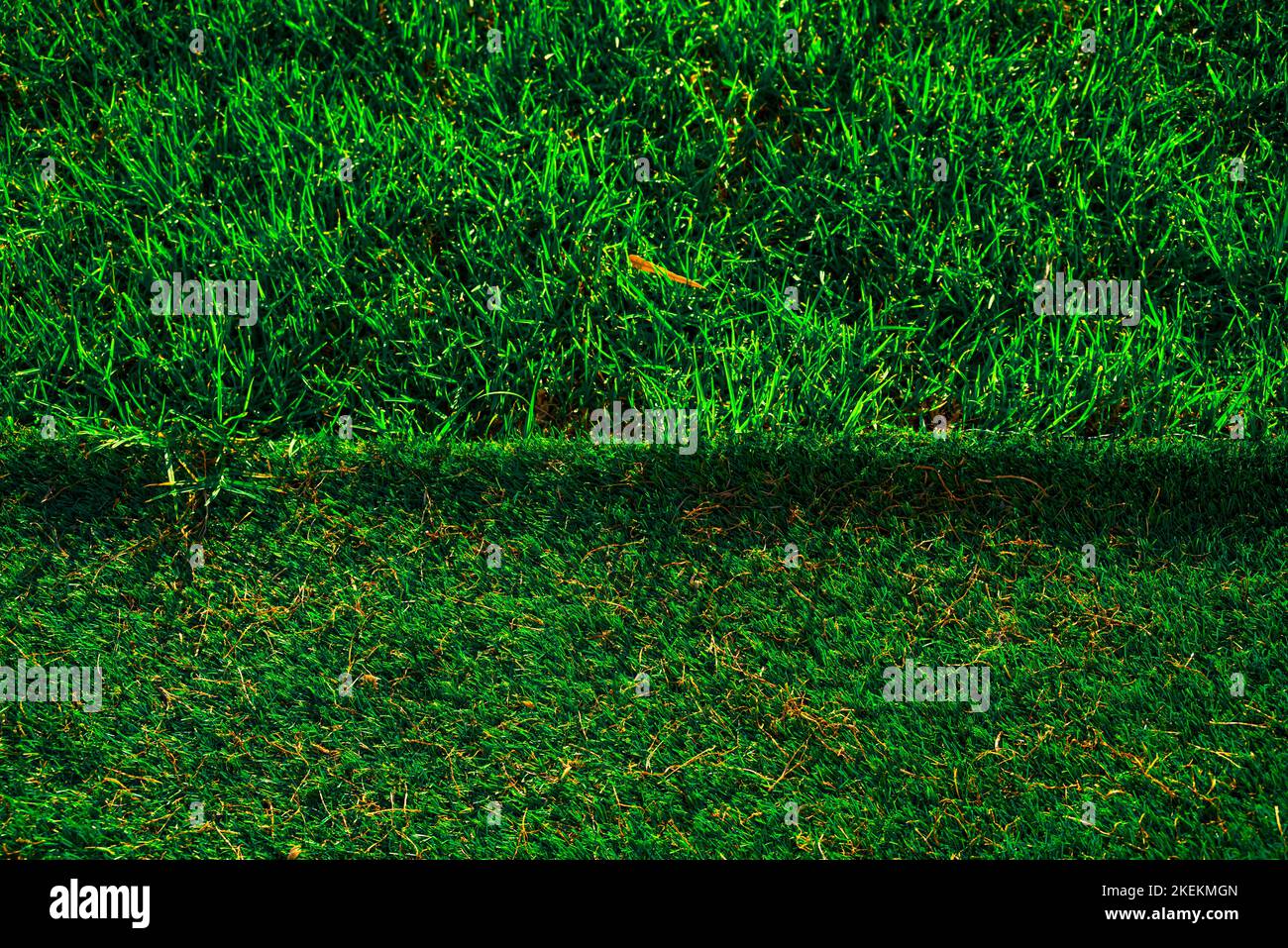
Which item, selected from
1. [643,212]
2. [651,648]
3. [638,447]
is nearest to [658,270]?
[643,212]

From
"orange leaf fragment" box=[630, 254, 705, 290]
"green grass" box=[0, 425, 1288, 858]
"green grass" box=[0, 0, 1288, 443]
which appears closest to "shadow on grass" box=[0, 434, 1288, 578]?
"green grass" box=[0, 425, 1288, 858]

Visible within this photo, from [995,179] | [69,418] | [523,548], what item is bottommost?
[523,548]

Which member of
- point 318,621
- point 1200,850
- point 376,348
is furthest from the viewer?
point 376,348

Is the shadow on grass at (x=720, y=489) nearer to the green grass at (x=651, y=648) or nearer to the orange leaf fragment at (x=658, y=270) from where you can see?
the green grass at (x=651, y=648)

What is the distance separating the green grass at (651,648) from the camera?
228 centimetres

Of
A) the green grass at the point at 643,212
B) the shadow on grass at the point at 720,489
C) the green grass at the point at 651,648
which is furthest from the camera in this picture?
the green grass at the point at 643,212

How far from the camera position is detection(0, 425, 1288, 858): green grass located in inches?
89.9

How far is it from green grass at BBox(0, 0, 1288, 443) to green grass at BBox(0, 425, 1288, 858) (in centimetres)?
20

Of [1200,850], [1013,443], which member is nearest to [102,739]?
[1013,443]

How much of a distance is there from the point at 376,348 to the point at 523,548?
0.76 m

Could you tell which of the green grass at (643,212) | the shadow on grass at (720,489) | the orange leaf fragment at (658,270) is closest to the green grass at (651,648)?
the shadow on grass at (720,489)

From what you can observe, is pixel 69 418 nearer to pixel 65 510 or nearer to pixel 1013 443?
pixel 65 510

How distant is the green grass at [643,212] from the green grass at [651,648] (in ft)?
0.64

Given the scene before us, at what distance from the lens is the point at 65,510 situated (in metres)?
2.49
